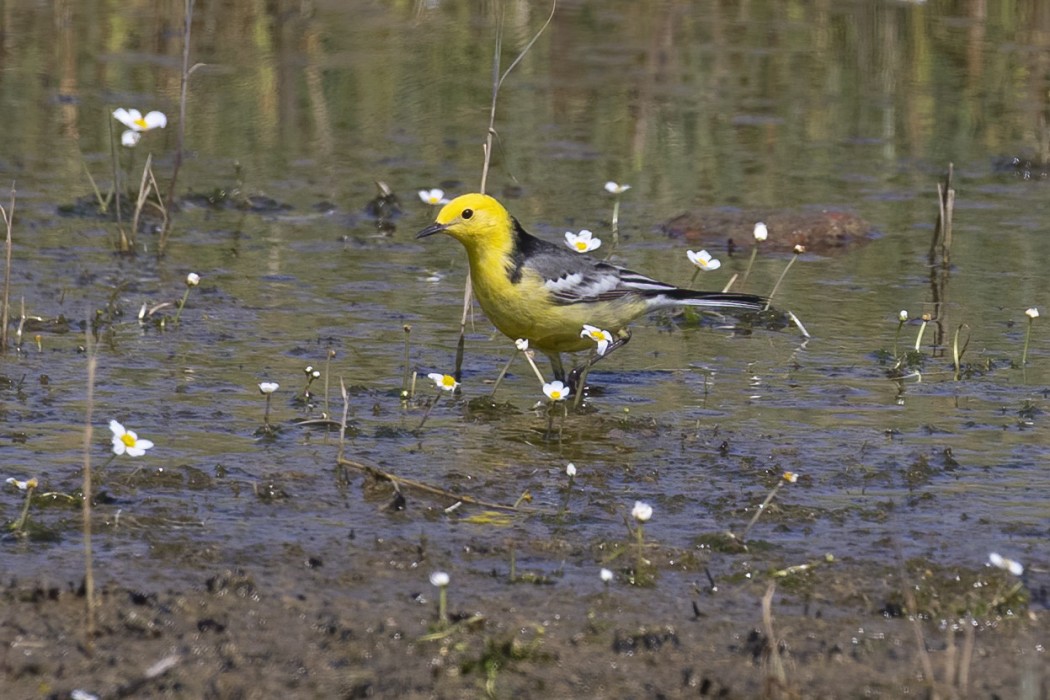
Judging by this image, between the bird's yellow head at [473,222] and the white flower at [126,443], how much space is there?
220 cm

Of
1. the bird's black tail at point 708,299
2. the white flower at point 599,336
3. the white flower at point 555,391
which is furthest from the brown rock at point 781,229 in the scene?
the white flower at point 555,391

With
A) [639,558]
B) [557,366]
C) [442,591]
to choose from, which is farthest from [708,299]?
[442,591]

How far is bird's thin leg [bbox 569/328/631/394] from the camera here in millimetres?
7553

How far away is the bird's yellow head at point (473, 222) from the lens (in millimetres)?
7895

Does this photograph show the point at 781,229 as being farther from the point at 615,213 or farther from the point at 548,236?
the point at 548,236

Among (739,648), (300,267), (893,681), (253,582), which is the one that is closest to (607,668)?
(739,648)

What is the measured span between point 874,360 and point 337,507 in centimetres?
331

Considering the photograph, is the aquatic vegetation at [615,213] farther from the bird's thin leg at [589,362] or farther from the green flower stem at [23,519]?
the green flower stem at [23,519]

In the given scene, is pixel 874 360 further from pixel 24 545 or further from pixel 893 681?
pixel 24 545

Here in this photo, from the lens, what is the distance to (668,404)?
755cm

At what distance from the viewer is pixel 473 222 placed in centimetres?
790

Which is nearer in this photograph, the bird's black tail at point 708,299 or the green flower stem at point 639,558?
the green flower stem at point 639,558

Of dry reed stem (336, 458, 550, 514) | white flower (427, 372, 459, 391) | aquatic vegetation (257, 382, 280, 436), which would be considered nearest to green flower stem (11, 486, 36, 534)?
dry reed stem (336, 458, 550, 514)

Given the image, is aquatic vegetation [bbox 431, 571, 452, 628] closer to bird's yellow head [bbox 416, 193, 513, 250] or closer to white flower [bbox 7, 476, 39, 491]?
white flower [bbox 7, 476, 39, 491]
